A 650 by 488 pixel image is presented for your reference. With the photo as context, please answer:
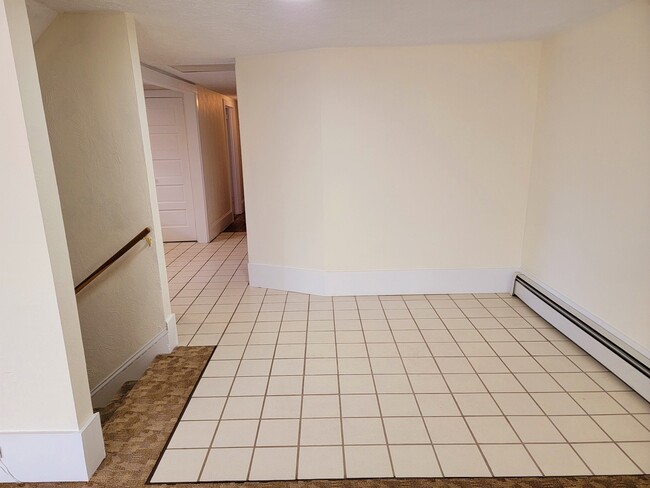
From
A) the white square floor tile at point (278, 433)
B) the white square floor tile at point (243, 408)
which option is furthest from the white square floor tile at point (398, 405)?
the white square floor tile at point (243, 408)

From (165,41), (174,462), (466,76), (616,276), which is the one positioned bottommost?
(174,462)

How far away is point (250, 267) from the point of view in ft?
14.4

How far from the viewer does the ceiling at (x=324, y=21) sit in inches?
94.9

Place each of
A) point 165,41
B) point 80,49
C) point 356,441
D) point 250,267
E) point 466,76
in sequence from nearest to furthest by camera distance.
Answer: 1. point 356,441
2. point 80,49
3. point 165,41
4. point 466,76
5. point 250,267

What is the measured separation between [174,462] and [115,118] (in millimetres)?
2006

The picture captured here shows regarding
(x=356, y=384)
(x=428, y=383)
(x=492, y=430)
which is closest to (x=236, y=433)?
(x=356, y=384)

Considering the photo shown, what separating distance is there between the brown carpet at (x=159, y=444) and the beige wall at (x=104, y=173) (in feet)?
1.25

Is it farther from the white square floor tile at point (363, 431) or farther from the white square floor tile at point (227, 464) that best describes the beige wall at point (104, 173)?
the white square floor tile at point (363, 431)

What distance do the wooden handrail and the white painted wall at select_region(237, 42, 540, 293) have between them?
1510 mm

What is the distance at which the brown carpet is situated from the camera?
185 centimetres

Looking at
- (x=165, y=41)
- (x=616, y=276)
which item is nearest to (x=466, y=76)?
(x=616, y=276)

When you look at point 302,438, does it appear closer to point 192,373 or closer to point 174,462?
point 174,462

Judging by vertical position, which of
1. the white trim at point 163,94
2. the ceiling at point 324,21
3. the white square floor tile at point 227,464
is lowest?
the white square floor tile at point 227,464

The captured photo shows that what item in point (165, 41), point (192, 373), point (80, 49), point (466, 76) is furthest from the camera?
point (466, 76)
